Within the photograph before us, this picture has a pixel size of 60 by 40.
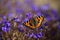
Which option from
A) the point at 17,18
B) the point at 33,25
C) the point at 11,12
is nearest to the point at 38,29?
the point at 33,25

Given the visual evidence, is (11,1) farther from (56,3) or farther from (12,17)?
(56,3)

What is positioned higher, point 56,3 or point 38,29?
point 56,3

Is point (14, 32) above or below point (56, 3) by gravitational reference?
below

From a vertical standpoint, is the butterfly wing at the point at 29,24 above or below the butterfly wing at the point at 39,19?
below

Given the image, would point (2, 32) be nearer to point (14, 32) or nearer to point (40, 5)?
point (14, 32)

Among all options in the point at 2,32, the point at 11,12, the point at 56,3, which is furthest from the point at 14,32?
the point at 56,3

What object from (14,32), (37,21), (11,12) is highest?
(11,12)

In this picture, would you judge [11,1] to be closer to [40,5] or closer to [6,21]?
[6,21]

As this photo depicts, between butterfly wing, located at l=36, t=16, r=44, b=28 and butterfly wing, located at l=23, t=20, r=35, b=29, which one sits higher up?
butterfly wing, located at l=36, t=16, r=44, b=28

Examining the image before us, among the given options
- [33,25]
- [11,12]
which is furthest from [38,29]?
[11,12]
